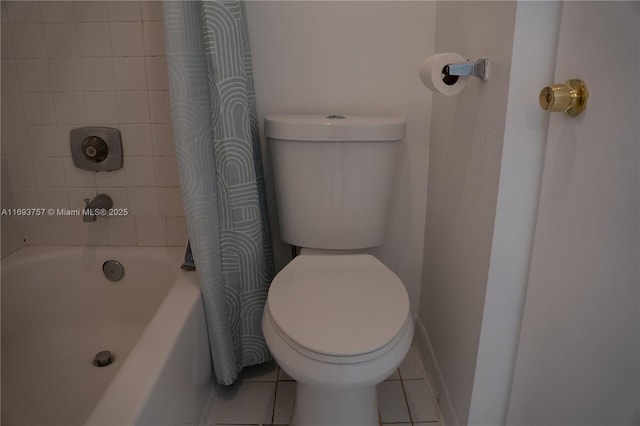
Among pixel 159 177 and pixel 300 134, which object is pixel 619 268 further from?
pixel 159 177

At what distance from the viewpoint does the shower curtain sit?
1117mm

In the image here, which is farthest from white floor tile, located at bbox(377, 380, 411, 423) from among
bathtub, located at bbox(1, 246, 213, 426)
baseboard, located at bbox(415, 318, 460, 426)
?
bathtub, located at bbox(1, 246, 213, 426)

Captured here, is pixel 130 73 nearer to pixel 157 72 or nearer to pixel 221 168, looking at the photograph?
pixel 157 72

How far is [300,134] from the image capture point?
126cm

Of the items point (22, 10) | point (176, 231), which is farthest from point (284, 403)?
point (22, 10)

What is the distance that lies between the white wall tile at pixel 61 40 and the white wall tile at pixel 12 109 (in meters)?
0.19

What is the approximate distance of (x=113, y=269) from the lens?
1.52 metres

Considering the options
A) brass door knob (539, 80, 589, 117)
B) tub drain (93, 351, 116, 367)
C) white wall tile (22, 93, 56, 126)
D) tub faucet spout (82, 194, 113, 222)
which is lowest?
tub drain (93, 351, 116, 367)

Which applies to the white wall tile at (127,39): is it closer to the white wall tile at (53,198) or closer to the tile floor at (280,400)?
the white wall tile at (53,198)

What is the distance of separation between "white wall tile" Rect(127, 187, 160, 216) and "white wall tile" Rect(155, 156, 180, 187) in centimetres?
5

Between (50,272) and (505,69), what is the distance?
154cm

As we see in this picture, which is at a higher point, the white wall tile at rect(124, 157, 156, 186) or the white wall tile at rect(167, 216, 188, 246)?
the white wall tile at rect(124, 157, 156, 186)

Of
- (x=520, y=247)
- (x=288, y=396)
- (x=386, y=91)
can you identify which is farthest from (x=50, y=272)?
(x=520, y=247)

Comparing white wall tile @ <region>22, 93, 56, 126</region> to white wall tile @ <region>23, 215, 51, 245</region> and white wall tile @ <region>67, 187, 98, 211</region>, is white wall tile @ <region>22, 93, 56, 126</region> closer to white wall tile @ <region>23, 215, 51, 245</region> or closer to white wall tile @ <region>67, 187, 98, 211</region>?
white wall tile @ <region>67, 187, 98, 211</region>
